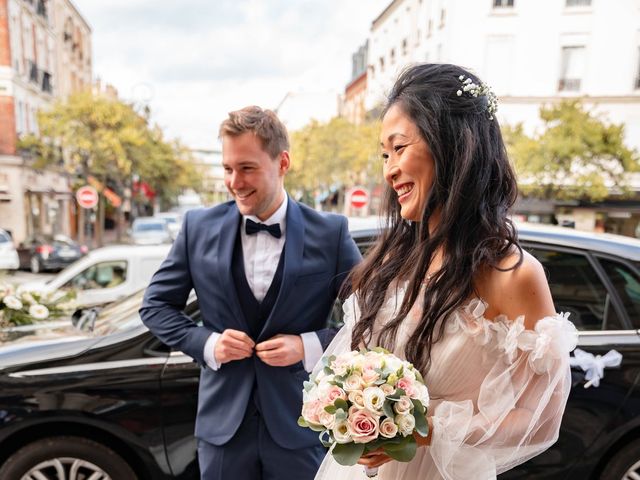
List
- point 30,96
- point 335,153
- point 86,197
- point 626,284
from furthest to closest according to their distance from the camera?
point 335,153 → point 30,96 → point 86,197 → point 626,284

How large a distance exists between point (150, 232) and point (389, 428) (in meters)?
21.7

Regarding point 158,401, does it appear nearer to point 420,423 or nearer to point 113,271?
point 420,423

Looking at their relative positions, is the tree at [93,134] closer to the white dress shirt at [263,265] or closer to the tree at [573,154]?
the tree at [573,154]

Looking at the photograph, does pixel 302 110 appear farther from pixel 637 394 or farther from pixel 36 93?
pixel 637 394

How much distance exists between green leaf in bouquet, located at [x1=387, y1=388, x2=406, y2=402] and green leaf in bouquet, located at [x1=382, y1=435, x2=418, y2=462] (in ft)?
0.34

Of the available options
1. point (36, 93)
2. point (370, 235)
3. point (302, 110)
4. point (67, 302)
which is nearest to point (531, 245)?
point (370, 235)

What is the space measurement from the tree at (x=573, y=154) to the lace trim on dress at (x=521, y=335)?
17387mm

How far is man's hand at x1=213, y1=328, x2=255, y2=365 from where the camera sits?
1.77 metres

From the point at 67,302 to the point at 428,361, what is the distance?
3535 millimetres

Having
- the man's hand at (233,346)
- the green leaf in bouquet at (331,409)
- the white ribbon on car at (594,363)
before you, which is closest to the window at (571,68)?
the white ribbon on car at (594,363)

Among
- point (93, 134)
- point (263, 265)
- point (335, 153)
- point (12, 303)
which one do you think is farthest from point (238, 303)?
point (335, 153)

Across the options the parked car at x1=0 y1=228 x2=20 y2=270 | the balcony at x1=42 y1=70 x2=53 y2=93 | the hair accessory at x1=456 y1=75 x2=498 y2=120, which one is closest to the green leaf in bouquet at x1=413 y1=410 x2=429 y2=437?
the hair accessory at x1=456 y1=75 x2=498 y2=120

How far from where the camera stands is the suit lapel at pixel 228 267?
6.05 feet

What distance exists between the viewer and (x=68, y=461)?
8.19 ft
